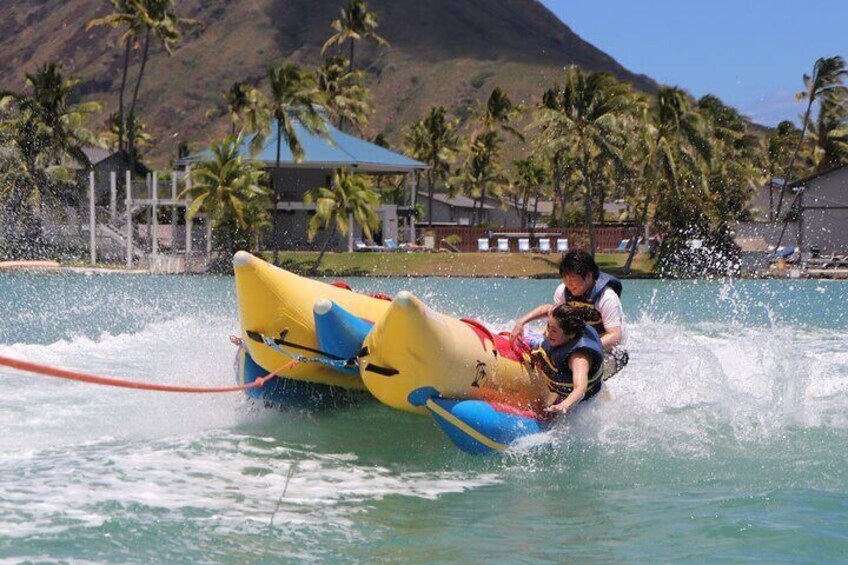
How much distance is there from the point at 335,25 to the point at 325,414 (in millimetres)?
53112

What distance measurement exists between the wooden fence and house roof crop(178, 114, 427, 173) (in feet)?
14.2

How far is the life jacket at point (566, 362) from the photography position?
23.3ft

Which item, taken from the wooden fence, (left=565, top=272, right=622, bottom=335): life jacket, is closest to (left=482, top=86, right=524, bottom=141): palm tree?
the wooden fence

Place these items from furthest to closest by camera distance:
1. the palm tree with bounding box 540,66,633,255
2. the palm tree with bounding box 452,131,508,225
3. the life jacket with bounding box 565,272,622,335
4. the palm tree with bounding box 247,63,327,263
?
the palm tree with bounding box 452,131,508,225 → the palm tree with bounding box 247,63,327,263 → the palm tree with bounding box 540,66,633,255 → the life jacket with bounding box 565,272,622,335

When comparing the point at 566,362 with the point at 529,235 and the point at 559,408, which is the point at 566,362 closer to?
the point at 559,408

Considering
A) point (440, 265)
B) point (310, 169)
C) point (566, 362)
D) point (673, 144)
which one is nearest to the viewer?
point (566, 362)

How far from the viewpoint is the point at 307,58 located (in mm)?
173750

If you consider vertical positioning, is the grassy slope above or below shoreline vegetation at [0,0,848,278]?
below

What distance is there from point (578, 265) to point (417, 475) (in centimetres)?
191

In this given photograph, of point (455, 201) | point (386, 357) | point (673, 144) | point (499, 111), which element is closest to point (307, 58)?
point (455, 201)

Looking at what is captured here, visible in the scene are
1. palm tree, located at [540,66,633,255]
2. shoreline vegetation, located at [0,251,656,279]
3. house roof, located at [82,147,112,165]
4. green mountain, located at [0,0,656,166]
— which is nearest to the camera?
shoreline vegetation, located at [0,251,656,279]

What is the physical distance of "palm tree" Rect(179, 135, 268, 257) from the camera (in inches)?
1444

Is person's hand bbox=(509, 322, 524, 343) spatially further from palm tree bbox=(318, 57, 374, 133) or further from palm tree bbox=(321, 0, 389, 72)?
palm tree bbox=(321, 0, 389, 72)

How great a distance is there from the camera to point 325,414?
8203mm
